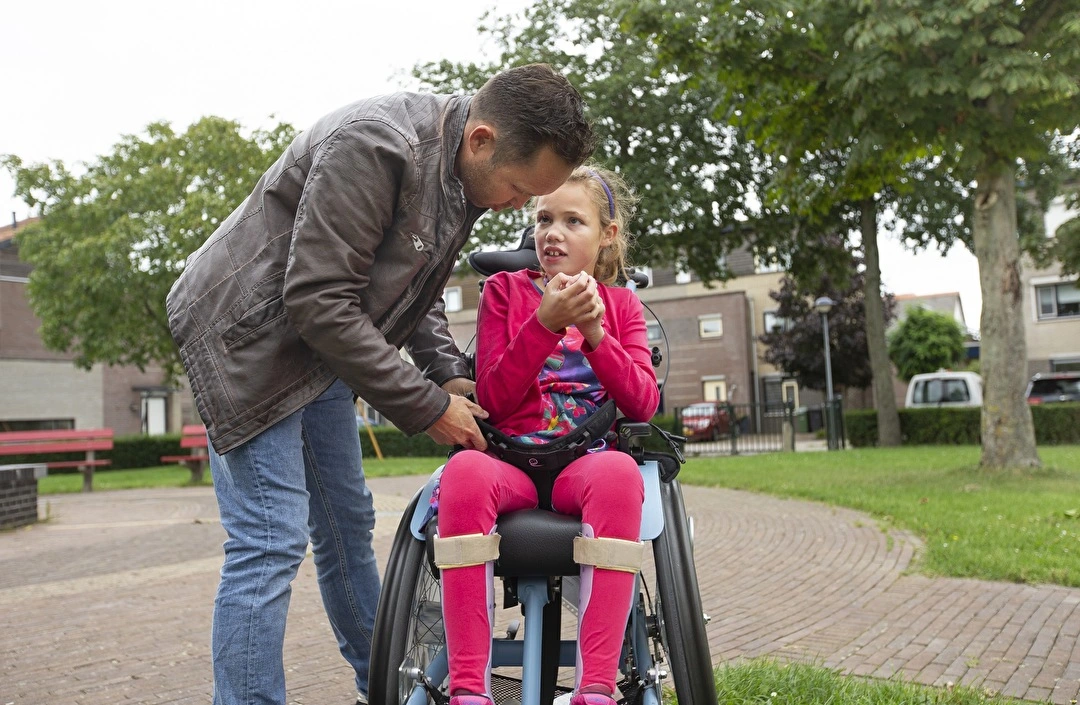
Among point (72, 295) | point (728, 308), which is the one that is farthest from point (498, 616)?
point (728, 308)

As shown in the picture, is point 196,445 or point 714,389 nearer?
point 196,445

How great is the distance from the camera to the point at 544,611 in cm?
234

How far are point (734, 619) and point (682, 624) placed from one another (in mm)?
2431

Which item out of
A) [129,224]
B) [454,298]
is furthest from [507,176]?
[454,298]

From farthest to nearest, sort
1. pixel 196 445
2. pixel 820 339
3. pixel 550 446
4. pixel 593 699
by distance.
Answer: pixel 820 339
pixel 196 445
pixel 550 446
pixel 593 699

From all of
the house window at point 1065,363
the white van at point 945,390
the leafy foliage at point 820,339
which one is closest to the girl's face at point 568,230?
the white van at point 945,390

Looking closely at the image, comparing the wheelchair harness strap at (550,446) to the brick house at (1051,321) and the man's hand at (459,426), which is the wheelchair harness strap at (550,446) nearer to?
the man's hand at (459,426)

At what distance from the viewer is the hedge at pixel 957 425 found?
704 inches

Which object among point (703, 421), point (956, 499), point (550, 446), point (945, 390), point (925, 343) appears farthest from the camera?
point (925, 343)

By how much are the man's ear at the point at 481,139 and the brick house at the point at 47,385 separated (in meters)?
33.9

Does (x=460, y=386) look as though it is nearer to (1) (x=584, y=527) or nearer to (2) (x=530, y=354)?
(2) (x=530, y=354)

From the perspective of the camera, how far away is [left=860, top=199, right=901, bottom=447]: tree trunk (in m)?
18.3

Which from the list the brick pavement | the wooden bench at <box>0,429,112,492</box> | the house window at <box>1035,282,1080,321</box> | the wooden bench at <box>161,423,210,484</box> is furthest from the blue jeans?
the house window at <box>1035,282,1080,321</box>

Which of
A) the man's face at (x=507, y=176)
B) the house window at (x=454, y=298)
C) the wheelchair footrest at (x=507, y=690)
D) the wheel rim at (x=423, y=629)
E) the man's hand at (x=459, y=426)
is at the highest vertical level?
the house window at (x=454, y=298)
